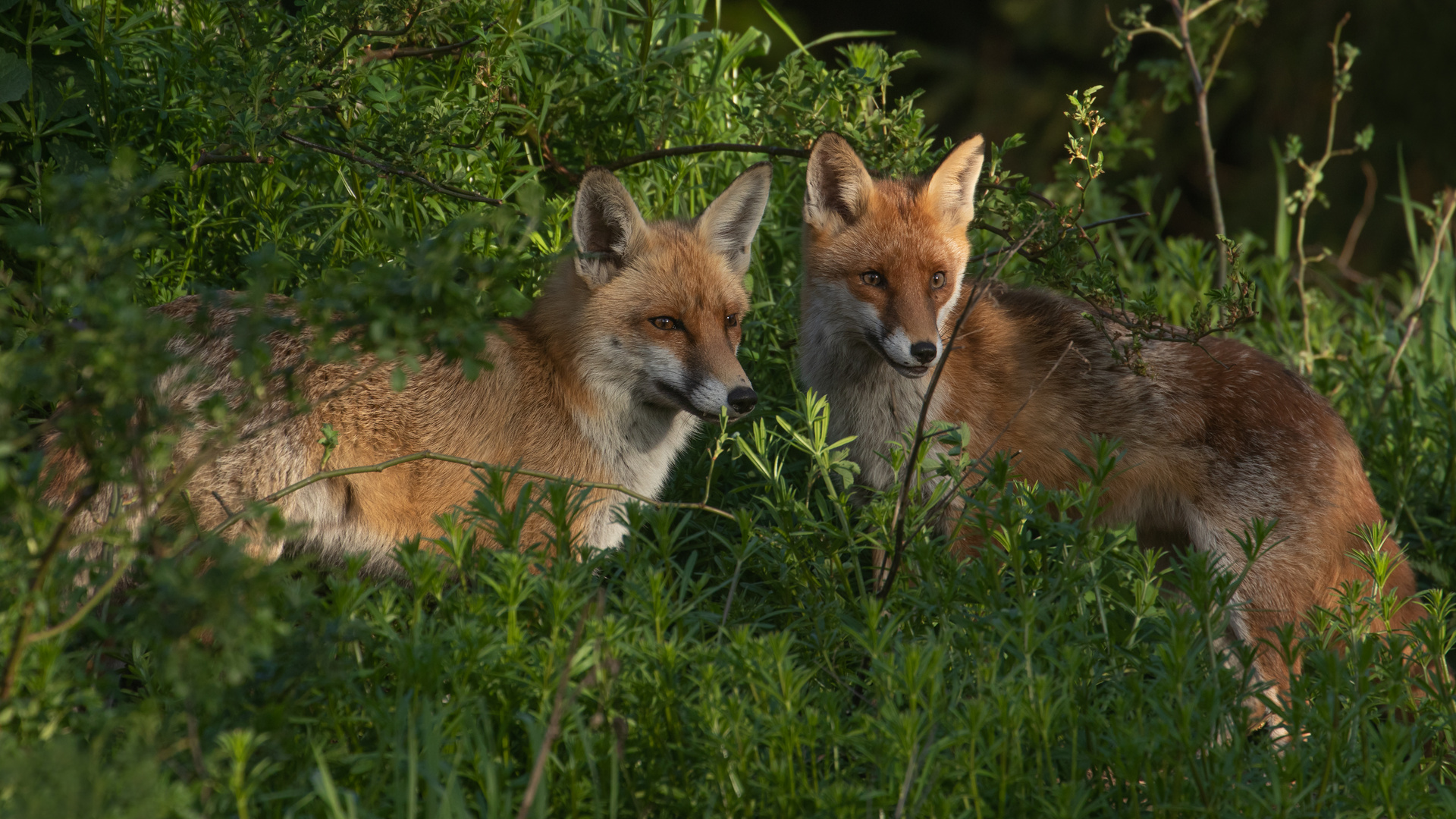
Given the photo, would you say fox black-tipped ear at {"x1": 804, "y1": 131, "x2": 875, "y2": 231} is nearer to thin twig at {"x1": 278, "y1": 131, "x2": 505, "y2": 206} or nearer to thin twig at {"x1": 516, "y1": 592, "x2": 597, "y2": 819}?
thin twig at {"x1": 278, "y1": 131, "x2": 505, "y2": 206}

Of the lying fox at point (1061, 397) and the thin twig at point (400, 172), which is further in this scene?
the lying fox at point (1061, 397)

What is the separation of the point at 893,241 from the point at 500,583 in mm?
2469

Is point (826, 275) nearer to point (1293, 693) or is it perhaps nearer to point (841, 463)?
point (841, 463)

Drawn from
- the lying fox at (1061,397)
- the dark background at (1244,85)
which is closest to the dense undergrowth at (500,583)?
the lying fox at (1061,397)

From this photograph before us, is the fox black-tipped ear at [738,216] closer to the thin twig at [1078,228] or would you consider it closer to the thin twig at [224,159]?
the thin twig at [1078,228]

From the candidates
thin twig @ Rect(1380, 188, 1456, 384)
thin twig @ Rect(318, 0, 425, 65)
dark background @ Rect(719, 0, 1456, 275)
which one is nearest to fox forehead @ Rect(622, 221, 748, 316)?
thin twig @ Rect(318, 0, 425, 65)

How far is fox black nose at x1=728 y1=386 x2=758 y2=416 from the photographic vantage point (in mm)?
3738

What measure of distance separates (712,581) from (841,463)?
810 millimetres

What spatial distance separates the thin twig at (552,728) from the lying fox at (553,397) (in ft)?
4.13

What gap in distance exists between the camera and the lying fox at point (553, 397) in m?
3.52

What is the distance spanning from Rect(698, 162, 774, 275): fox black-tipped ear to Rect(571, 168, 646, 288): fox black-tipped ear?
0.30 meters

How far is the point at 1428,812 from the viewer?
255cm

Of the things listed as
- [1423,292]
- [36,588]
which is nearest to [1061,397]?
[1423,292]

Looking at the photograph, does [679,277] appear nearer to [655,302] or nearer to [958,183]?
[655,302]
